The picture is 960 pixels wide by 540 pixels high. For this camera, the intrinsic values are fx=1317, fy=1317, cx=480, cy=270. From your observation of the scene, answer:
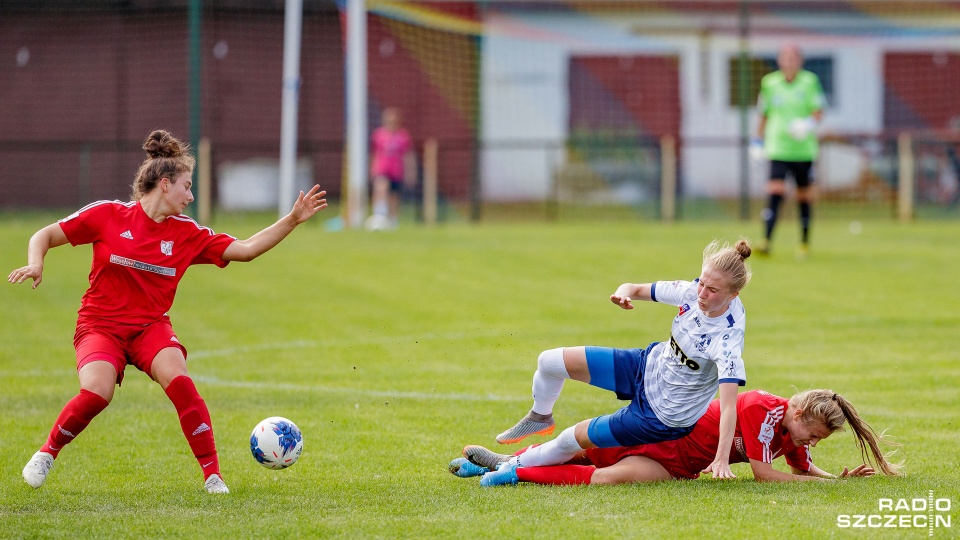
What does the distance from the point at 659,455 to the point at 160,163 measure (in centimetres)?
284

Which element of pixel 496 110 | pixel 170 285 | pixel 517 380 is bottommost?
pixel 517 380

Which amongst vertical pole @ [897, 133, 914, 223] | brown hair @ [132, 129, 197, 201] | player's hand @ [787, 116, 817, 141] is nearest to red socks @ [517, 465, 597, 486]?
brown hair @ [132, 129, 197, 201]

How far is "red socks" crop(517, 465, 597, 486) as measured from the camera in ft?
21.0

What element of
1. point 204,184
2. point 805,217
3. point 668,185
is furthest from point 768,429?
point 668,185

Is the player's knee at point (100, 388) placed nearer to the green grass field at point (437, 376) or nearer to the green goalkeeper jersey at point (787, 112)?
the green grass field at point (437, 376)

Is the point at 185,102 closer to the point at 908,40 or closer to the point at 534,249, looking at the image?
the point at 534,249

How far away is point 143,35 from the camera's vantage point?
27.5 meters

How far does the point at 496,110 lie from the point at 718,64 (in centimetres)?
517

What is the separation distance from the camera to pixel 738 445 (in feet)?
21.2

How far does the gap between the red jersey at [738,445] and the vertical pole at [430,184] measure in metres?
17.0

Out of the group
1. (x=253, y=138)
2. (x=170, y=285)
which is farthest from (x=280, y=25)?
(x=170, y=285)

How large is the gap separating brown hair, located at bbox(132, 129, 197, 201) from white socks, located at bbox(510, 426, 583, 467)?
2182 mm

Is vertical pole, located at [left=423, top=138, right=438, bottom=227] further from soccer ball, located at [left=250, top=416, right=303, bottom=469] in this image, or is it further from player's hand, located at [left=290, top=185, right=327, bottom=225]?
soccer ball, located at [left=250, top=416, right=303, bottom=469]

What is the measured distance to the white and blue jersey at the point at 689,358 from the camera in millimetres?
6152
